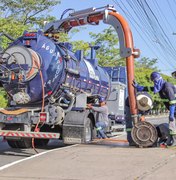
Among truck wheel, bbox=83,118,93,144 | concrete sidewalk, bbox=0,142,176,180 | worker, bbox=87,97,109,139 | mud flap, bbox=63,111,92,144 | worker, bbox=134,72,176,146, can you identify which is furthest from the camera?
worker, bbox=87,97,109,139

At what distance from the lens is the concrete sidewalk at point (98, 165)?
664cm

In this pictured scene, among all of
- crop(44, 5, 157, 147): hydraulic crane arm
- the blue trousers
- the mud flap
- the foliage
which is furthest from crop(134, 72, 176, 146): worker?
the foliage

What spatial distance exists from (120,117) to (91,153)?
26.8 feet

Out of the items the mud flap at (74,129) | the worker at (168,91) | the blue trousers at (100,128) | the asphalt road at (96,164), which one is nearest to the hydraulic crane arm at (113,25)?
the worker at (168,91)

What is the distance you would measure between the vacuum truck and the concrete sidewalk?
5.80 ft

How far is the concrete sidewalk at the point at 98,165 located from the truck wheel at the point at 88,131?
1.98m

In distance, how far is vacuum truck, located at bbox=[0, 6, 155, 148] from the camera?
10.6 m

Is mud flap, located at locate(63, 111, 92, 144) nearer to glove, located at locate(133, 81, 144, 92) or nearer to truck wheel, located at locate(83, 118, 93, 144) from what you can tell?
truck wheel, located at locate(83, 118, 93, 144)

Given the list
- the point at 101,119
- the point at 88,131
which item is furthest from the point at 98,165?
the point at 101,119

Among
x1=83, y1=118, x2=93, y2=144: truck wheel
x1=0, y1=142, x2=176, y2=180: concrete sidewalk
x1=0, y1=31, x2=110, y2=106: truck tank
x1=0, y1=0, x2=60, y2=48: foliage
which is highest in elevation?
x1=0, y1=0, x2=60, y2=48: foliage

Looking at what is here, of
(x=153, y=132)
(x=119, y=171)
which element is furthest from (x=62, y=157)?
(x=153, y=132)

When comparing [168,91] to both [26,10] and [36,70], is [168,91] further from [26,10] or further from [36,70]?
[26,10]

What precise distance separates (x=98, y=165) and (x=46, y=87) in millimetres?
4223

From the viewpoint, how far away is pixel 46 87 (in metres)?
11.2
